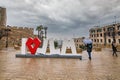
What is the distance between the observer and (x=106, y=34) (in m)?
75.1

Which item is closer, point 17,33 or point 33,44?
point 33,44

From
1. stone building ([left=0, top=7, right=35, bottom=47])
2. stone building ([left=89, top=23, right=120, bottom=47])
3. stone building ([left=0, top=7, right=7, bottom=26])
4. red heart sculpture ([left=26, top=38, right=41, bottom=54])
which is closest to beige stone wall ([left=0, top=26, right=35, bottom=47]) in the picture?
stone building ([left=0, top=7, right=35, bottom=47])

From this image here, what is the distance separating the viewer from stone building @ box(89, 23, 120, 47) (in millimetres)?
68750

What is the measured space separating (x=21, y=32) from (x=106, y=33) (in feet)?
138

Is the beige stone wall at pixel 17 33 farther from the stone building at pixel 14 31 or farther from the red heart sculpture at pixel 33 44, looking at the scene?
the red heart sculpture at pixel 33 44

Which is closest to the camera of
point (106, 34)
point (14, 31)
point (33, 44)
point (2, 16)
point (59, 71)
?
point (59, 71)

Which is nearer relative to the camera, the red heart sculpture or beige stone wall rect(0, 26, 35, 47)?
the red heart sculpture

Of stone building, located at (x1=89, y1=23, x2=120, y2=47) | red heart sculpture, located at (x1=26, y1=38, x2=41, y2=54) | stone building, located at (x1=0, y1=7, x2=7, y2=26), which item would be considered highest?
stone building, located at (x1=0, y1=7, x2=7, y2=26)

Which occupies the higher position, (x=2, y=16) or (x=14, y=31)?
(x=2, y=16)

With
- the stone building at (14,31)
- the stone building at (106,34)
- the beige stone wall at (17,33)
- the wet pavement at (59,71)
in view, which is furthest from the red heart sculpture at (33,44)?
the stone building at (14,31)

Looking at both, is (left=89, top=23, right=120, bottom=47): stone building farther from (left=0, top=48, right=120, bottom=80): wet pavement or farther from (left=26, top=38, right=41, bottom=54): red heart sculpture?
(left=0, top=48, right=120, bottom=80): wet pavement

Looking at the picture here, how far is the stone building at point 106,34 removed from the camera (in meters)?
68.8

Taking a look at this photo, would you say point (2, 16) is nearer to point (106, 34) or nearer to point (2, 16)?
point (2, 16)

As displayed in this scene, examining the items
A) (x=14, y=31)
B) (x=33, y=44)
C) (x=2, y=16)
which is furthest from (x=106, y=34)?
(x=33, y=44)
